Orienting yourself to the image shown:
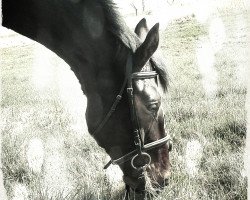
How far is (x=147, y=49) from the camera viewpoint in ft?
7.73

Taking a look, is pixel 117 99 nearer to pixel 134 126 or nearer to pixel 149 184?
pixel 134 126

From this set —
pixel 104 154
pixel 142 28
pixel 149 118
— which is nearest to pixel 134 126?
pixel 149 118

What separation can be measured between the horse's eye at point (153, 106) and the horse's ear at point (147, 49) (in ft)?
0.83

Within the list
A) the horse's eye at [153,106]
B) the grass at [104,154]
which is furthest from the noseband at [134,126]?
the grass at [104,154]

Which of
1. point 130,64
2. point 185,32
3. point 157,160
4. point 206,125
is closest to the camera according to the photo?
point 130,64

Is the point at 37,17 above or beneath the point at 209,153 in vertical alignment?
above

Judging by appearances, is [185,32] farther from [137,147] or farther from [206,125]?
[137,147]

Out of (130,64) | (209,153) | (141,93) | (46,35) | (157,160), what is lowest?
(209,153)

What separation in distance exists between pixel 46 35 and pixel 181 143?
74.3 inches

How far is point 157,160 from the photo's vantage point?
8.48ft

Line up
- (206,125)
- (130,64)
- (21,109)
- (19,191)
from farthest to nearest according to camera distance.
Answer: (21,109) → (206,125) → (19,191) → (130,64)

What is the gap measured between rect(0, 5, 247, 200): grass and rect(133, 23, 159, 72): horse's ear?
338mm

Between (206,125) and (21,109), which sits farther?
(21,109)

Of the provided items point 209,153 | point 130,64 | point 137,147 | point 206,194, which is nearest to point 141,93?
point 130,64
